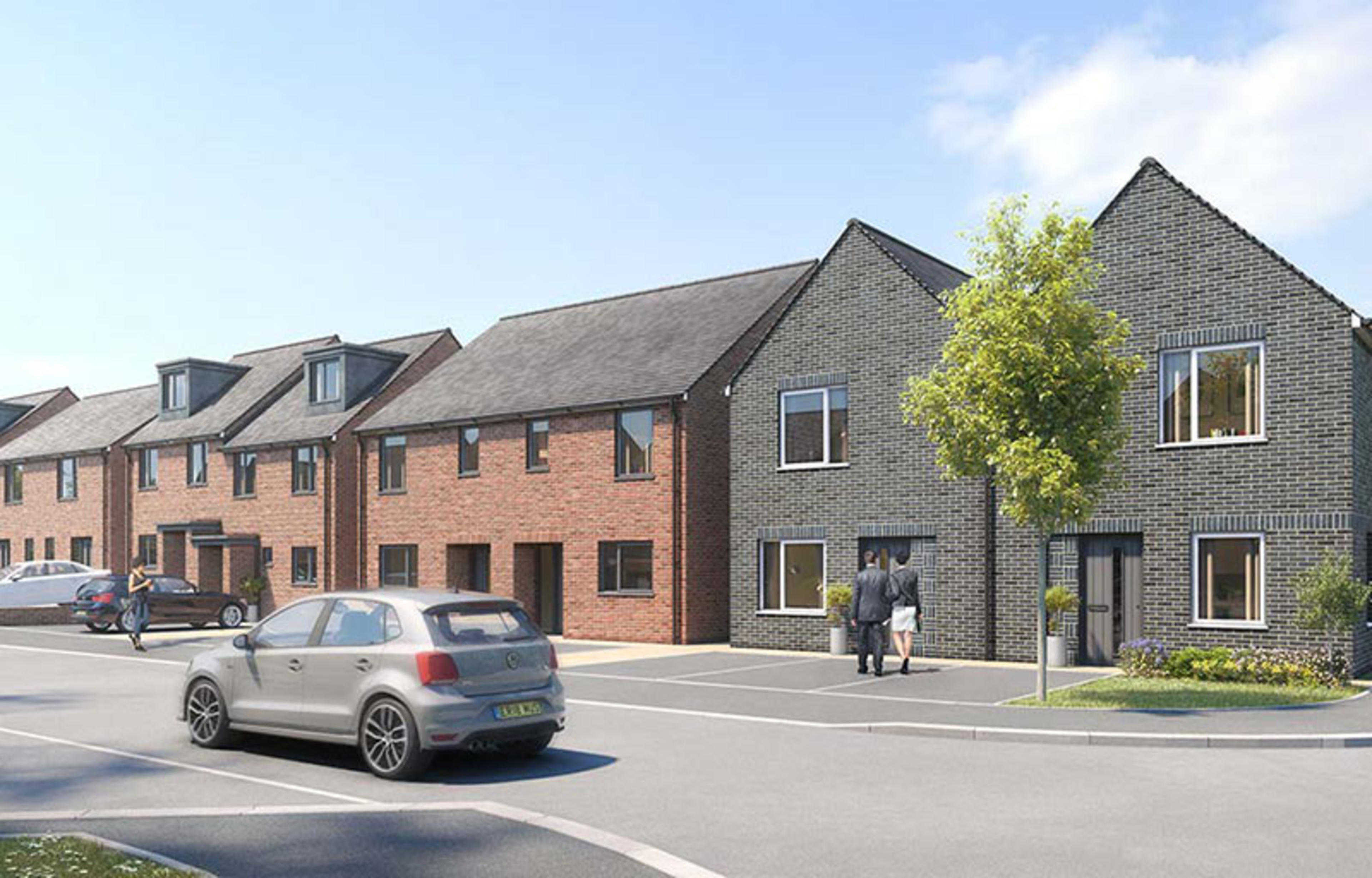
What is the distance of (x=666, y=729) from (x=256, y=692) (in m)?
4.19

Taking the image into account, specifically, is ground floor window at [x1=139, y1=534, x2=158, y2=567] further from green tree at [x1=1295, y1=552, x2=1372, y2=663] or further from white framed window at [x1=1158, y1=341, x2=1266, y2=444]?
green tree at [x1=1295, y1=552, x2=1372, y2=663]

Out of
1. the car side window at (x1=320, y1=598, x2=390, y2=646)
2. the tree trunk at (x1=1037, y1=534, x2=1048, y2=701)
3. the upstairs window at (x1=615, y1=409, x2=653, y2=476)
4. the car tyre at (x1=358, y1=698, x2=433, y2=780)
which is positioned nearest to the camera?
the car tyre at (x1=358, y1=698, x2=433, y2=780)

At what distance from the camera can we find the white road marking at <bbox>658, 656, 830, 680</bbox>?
59.8ft

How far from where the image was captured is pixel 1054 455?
47.9 feet

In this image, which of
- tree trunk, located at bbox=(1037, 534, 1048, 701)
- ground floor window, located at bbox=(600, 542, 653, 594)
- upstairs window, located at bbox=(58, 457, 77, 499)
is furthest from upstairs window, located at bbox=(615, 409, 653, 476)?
upstairs window, located at bbox=(58, 457, 77, 499)

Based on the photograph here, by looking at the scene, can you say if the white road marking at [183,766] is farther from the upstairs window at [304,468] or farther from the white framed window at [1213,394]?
the upstairs window at [304,468]

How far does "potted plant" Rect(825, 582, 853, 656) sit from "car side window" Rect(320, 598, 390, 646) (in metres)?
13.0

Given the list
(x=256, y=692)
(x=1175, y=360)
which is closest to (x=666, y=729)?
(x=256, y=692)

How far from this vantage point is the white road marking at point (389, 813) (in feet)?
24.0

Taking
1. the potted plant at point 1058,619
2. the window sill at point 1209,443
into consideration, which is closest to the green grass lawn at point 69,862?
the potted plant at point 1058,619

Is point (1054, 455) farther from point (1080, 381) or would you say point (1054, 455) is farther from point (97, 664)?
point (97, 664)

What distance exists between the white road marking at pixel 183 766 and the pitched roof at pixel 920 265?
47.3 ft

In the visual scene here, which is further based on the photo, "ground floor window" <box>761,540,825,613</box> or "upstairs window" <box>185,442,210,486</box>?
"upstairs window" <box>185,442,210,486</box>

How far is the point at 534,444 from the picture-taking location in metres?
28.7
